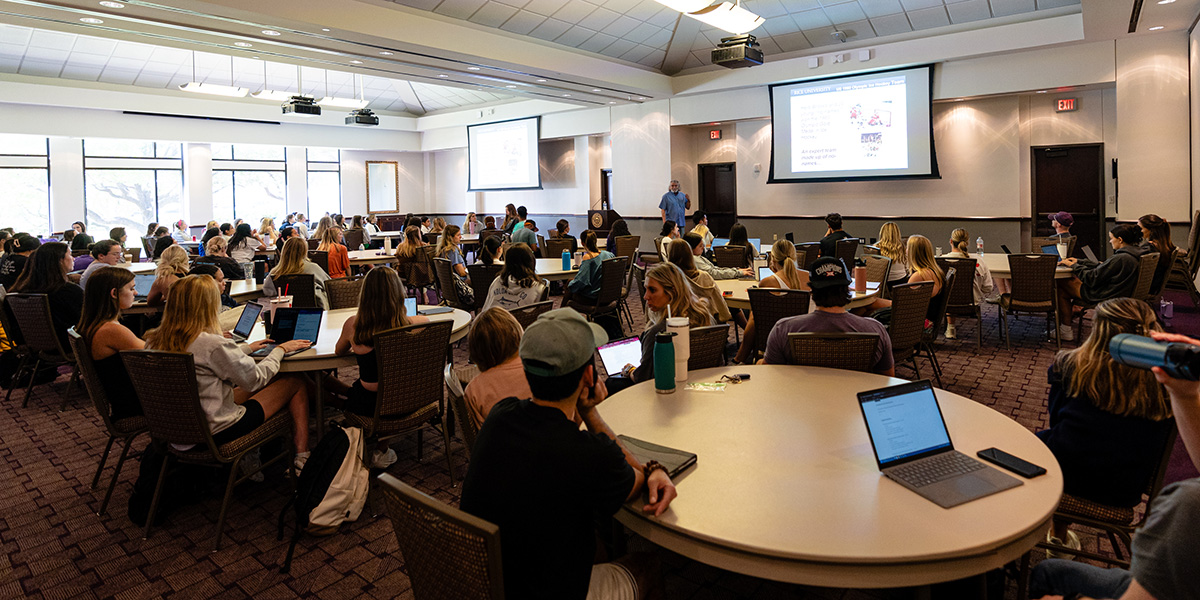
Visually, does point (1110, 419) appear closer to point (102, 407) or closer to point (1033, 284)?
point (102, 407)

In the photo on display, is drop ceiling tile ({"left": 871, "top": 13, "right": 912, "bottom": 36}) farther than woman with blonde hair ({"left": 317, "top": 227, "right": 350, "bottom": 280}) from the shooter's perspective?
Yes

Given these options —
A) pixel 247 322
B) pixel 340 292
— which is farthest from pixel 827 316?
pixel 340 292

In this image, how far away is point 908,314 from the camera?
194 inches

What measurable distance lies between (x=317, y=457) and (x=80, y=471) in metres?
2.10

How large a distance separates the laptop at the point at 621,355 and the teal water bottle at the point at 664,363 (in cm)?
83

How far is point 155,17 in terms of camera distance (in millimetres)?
7656

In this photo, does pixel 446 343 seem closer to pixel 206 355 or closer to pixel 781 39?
pixel 206 355

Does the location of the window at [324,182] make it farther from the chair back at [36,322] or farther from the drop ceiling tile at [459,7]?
the chair back at [36,322]

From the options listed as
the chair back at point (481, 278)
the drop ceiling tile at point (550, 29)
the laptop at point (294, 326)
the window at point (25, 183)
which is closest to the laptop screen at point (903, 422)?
the laptop at point (294, 326)

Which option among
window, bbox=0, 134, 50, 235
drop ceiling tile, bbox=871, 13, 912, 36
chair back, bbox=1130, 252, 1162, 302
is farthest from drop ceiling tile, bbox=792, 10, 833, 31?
window, bbox=0, 134, 50, 235

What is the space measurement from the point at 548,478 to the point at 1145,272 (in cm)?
691

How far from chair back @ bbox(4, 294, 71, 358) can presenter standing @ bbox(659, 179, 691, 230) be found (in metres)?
10.8

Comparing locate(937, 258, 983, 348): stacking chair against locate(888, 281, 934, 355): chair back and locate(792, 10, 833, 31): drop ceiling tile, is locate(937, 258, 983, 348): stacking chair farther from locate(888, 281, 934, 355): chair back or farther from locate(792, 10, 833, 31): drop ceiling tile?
locate(792, 10, 833, 31): drop ceiling tile

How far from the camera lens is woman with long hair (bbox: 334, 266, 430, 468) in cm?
363
